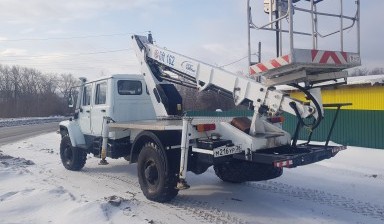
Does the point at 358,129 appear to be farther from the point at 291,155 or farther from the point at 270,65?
the point at 270,65

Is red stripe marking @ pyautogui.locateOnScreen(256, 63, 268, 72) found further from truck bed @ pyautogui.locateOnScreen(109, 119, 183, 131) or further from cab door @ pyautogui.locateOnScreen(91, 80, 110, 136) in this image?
cab door @ pyautogui.locateOnScreen(91, 80, 110, 136)

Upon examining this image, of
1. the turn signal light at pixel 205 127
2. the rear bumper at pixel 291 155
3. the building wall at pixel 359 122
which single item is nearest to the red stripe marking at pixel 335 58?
the rear bumper at pixel 291 155

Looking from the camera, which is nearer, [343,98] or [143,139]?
[143,139]

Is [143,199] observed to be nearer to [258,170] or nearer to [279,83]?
[258,170]

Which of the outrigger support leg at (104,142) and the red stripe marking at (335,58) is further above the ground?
the red stripe marking at (335,58)

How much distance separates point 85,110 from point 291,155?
237 inches

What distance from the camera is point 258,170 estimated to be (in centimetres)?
716

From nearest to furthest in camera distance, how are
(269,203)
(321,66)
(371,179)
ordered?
(321,66) < (269,203) < (371,179)

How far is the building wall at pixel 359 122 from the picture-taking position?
15062 millimetres

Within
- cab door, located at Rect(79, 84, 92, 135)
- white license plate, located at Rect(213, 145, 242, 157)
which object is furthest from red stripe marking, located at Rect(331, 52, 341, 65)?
cab door, located at Rect(79, 84, 92, 135)

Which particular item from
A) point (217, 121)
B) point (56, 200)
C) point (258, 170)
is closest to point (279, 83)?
point (217, 121)

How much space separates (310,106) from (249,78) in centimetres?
115

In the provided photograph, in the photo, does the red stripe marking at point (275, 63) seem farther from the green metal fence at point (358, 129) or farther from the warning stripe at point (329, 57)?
the green metal fence at point (358, 129)

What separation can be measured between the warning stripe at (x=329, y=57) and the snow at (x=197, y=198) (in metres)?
2.42
